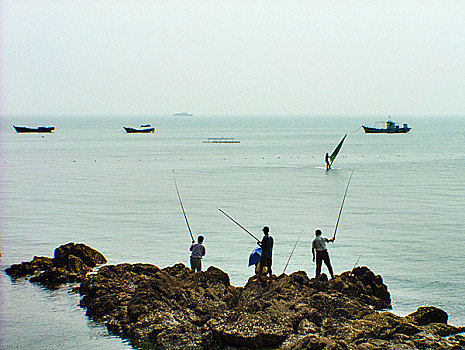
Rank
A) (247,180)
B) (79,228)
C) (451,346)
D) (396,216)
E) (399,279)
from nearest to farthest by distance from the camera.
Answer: (451,346) → (399,279) → (79,228) → (396,216) → (247,180)

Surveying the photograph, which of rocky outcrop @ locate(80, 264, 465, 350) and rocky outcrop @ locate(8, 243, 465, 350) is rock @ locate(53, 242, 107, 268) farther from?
rocky outcrop @ locate(80, 264, 465, 350)

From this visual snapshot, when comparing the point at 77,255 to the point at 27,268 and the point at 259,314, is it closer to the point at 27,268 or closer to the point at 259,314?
the point at 27,268

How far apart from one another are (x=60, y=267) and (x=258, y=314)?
27.8 ft

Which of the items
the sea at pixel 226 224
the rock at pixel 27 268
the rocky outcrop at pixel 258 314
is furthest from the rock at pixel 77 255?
the rocky outcrop at pixel 258 314

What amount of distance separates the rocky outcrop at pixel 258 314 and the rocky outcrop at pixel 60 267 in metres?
1.46

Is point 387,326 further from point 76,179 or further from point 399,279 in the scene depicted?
point 76,179

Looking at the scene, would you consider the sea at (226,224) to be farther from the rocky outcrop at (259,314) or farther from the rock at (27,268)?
the rocky outcrop at (259,314)

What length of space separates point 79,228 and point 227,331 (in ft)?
57.1

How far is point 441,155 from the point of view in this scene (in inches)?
3226

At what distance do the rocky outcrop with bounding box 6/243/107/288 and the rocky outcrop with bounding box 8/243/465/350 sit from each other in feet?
4.80

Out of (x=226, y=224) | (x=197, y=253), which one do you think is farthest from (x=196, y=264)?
(x=226, y=224)

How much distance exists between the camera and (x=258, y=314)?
44.7 feet

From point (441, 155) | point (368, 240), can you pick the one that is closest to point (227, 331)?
point (368, 240)

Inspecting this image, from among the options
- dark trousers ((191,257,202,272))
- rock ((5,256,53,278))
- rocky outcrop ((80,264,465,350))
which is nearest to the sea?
rock ((5,256,53,278))
